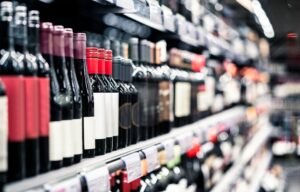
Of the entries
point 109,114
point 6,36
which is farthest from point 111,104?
point 6,36

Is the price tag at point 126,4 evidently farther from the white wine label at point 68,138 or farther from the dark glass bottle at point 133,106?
the white wine label at point 68,138

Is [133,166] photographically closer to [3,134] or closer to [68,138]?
[68,138]

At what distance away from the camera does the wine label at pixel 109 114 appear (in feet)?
5.49

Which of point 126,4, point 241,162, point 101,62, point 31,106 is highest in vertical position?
point 126,4

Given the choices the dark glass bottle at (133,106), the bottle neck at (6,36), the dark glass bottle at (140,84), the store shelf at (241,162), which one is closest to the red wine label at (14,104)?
the bottle neck at (6,36)

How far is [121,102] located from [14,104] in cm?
74

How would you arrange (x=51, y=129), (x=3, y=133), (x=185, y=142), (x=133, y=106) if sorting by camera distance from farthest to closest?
(x=185, y=142), (x=133, y=106), (x=51, y=129), (x=3, y=133)

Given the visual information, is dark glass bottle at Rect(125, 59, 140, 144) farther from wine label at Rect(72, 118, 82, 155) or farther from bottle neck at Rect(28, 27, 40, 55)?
bottle neck at Rect(28, 27, 40, 55)

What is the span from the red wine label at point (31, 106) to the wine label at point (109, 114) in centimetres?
50

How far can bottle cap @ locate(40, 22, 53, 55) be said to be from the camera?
1.27 metres

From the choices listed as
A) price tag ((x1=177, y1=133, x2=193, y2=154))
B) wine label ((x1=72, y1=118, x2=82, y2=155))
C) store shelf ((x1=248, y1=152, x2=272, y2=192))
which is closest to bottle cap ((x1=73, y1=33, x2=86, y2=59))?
wine label ((x1=72, y1=118, x2=82, y2=155))

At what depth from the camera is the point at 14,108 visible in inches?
43.8

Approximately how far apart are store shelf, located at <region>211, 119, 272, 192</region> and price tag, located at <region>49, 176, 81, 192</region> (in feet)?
8.19

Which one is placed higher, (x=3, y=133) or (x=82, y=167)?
(x=3, y=133)
